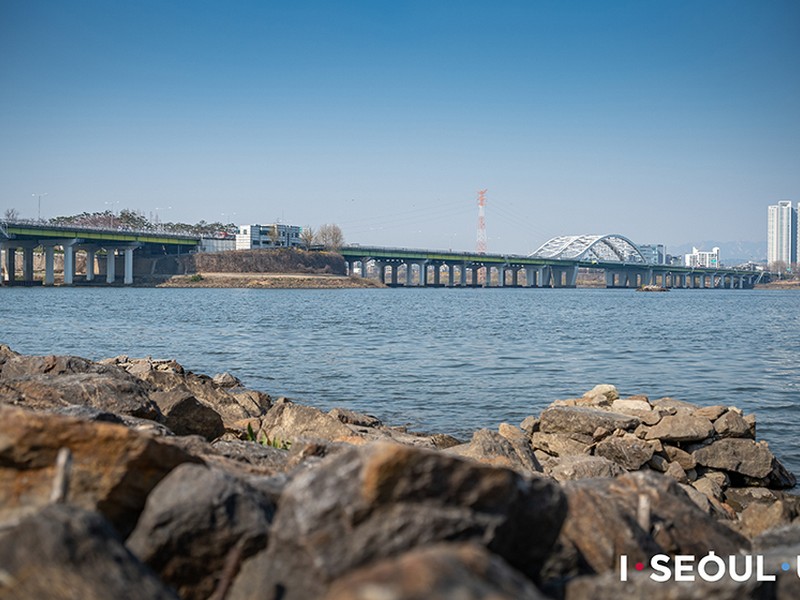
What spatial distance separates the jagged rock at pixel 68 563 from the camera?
3.69 m

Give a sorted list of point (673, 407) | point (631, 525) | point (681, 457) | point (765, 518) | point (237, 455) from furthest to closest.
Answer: point (673, 407) < point (681, 457) < point (765, 518) < point (237, 455) < point (631, 525)

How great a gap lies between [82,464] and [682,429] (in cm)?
1116

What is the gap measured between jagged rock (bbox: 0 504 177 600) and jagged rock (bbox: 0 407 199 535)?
29.7 inches

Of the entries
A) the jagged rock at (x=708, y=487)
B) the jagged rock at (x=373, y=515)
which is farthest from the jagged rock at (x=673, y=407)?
the jagged rock at (x=373, y=515)

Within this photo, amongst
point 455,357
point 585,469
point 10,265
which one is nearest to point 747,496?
point 585,469

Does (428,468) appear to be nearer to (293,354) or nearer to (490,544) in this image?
(490,544)

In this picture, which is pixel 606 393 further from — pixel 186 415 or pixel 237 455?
pixel 237 455

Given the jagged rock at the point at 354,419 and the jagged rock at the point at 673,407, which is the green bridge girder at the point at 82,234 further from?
the jagged rock at the point at 673,407

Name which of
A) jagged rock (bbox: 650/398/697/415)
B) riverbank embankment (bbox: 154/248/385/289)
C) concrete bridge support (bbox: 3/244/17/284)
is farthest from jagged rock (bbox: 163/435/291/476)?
riverbank embankment (bbox: 154/248/385/289)

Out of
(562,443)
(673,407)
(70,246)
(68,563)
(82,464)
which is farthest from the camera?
(70,246)

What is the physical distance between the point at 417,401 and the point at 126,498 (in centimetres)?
1722

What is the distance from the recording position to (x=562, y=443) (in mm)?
14531

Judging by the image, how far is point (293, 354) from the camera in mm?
33719

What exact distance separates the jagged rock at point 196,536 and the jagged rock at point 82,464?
1.33ft
